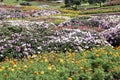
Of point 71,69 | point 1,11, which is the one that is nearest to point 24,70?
point 71,69

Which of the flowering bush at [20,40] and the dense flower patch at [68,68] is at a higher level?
the dense flower patch at [68,68]

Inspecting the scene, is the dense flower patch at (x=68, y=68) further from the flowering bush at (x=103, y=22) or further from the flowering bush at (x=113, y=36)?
the flowering bush at (x=103, y=22)

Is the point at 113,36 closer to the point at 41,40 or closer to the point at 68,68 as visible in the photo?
the point at 41,40

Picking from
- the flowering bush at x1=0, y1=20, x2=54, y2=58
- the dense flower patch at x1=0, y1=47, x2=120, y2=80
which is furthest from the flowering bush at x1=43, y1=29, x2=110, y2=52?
the dense flower patch at x1=0, y1=47, x2=120, y2=80

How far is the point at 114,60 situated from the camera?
1077cm

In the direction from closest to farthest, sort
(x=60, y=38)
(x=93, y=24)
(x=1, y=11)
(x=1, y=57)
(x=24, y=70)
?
(x=24, y=70) → (x=1, y=57) → (x=60, y=38) → (x=93, y=24) → (x=1, y=11)

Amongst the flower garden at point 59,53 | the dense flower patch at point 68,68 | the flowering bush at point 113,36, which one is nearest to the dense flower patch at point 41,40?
the flower garden at point 59,53

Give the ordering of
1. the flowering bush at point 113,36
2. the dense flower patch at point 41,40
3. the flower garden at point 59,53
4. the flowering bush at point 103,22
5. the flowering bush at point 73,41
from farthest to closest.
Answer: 1. the flowering bush at point 103,22
2. the flowering bush at point 113,36
3. the flowering bush at point 73,41
4. the dense flower patch at point 41,40
5. the flower garden at point 59,53

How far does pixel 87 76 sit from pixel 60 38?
19.2 feet

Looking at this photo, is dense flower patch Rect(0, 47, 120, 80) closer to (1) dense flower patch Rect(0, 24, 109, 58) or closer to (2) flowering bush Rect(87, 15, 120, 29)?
(1) dense flower patch Rect(0, 24, 109, 58)

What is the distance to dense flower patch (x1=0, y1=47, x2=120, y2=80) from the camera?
877cm

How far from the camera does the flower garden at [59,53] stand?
30.0 ft

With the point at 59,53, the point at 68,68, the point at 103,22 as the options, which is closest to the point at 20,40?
the point at 59,53

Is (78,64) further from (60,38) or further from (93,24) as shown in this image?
(93,24)
